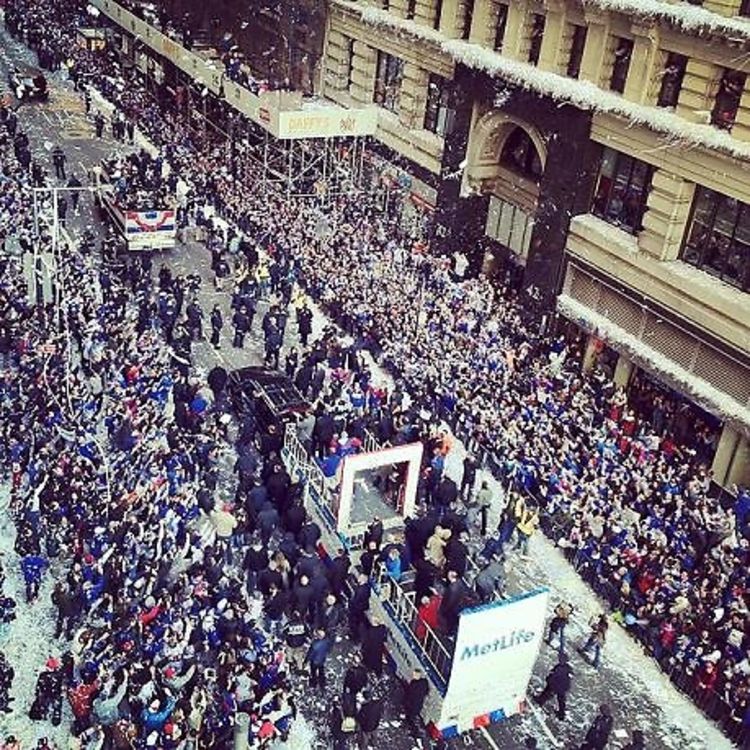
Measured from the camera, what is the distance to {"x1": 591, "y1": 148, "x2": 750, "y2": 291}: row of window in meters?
25.3

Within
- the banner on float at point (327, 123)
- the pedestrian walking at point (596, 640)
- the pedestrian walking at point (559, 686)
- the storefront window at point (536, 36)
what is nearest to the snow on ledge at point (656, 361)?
the storefront window at point (536, 36)

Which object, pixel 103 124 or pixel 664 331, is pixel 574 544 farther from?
pixel 103 124

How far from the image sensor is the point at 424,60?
1423 inches

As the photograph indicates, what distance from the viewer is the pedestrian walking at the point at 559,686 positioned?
17.5 metres

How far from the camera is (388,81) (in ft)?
129

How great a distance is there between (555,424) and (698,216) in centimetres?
675

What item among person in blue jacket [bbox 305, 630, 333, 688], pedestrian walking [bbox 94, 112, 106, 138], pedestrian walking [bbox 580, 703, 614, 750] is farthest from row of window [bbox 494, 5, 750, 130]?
pedestrian walking [bbox 94, 112, 106, 138]

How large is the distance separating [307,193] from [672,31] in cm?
1751

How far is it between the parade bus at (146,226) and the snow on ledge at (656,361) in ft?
44.2

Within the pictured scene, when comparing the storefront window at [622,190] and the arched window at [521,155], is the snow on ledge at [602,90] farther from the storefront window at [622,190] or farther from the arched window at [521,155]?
the arched window at [521,155]

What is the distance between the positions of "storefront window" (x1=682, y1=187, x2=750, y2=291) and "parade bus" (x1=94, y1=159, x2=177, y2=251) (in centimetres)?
1716

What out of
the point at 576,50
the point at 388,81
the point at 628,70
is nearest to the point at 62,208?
the point at 388,81

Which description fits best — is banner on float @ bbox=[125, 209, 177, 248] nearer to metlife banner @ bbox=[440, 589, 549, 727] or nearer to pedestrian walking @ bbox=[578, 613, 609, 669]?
pedestrian walking @ bbox=[578, 613, 609, 669]

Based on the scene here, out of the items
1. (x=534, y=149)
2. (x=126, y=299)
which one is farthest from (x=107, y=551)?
(x=534, y=149)
